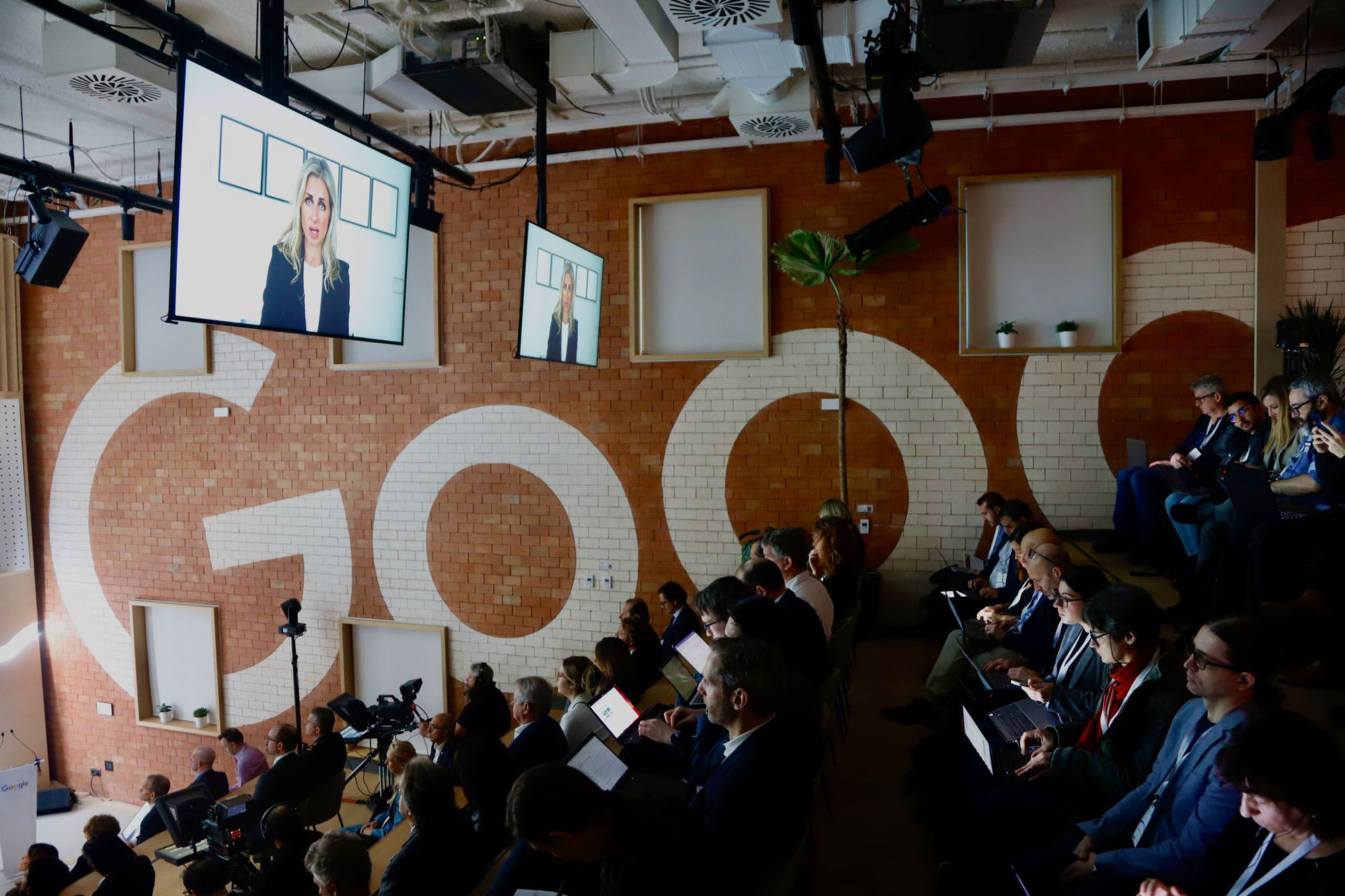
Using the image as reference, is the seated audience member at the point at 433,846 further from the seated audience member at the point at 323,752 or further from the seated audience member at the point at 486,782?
the seated audience member at the point at 323,752

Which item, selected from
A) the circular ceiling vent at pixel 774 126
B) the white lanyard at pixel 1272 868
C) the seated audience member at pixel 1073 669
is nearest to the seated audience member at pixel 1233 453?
Result: the seated audience member at pixel 1073 669

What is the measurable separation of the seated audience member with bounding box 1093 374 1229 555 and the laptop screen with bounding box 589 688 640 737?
3.85 meters

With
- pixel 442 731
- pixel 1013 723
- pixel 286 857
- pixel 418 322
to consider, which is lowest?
pixel 286 857

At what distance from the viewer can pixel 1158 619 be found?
269cm

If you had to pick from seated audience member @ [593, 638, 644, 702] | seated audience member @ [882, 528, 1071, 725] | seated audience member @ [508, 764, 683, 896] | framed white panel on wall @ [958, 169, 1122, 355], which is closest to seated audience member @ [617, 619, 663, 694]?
seated audience member @ [593, 638, 644, 702]

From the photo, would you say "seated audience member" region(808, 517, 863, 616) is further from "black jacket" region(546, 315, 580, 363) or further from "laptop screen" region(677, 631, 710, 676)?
"black jacket" region(546, 315, 580, 363)

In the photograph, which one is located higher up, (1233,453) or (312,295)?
(312,295)

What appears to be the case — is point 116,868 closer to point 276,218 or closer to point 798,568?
point 276,218

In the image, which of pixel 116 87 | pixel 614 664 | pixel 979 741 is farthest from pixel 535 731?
pixel 116 87

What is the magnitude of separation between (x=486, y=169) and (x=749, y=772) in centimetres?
676

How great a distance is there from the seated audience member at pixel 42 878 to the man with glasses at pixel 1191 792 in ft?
19.7

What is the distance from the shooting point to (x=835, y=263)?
6.37 meters

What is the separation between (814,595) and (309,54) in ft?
17.5

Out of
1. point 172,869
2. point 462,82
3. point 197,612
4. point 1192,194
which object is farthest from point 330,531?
point 1192,194
